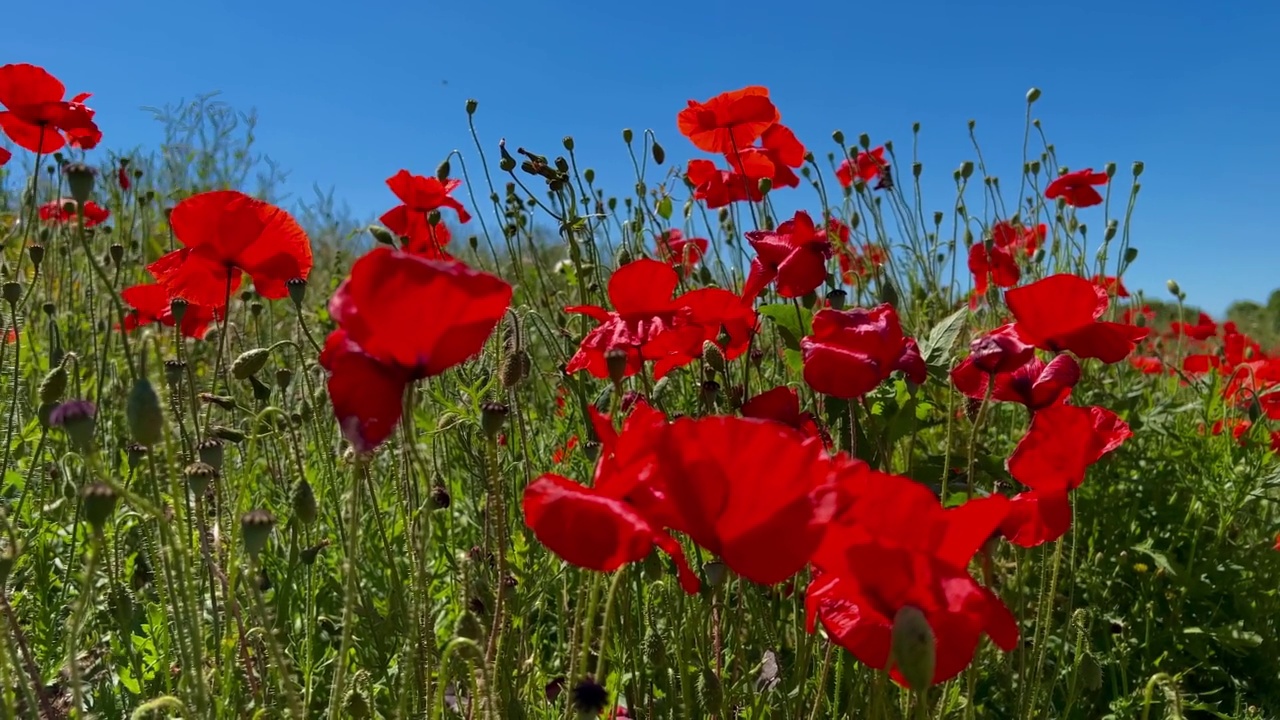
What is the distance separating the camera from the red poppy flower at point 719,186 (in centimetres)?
236

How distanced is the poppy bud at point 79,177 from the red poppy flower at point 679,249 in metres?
1.17

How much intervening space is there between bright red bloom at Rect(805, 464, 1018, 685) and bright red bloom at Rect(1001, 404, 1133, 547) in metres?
0.29

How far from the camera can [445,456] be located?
2117mm

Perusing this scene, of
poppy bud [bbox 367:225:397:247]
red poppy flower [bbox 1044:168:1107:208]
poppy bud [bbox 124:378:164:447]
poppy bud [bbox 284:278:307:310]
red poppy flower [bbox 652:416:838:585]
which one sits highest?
red poppy flower [bbox 1044:168:1107:208]

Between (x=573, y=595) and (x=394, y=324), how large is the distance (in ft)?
3.96

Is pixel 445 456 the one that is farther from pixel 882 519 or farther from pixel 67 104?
pixel 882 519

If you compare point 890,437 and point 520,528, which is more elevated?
point 890,437

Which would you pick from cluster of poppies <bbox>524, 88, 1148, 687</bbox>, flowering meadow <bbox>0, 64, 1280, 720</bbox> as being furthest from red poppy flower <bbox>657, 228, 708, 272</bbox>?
cluster of poppies <bbox>524, 88, 1148, 687</bbox>

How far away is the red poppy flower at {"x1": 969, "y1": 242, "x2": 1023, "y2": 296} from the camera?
2.82 m

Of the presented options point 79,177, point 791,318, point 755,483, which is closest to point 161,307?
point 79,177

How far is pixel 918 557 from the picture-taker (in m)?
0.71

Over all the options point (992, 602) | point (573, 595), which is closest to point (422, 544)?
point (992, 602)

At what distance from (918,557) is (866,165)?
274 cm

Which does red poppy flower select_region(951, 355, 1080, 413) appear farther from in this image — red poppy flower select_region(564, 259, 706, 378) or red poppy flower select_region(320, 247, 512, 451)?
red poppy flower select_region(320, 247, 512, 451)
